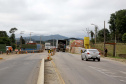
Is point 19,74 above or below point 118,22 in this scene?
below

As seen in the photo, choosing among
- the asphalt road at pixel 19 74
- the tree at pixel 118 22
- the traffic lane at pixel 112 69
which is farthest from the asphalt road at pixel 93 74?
the tree at pixel 118 22

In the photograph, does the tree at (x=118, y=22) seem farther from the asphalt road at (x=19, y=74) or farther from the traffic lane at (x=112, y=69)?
the asphalt road at (x=19, y=74)

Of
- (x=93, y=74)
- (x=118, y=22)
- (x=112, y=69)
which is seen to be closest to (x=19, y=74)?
(x=93, y=74)

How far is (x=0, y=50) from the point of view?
176ft

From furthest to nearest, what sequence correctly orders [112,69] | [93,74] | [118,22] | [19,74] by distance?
[118,22] < [112,69] < [93,74] < [19,74]

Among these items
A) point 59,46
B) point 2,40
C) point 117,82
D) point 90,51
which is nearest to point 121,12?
point 59,46

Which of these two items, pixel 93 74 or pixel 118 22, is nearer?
pixel 93 74

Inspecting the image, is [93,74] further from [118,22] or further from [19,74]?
[118,22]

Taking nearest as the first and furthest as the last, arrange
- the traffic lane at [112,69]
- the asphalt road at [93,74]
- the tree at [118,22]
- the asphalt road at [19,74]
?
the asphalt road at [19,74], the asphalt road at [93,74], the traffic lane at [112,69], the tree at [118,22]

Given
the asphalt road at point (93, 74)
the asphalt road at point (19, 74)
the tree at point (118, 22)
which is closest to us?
the asphalt road at point (19, 74)

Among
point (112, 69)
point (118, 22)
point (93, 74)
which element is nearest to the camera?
point (93, 74)

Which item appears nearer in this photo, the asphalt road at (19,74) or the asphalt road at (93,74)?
the asphalt road at (19,74)

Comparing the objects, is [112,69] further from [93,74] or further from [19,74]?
[19,74]

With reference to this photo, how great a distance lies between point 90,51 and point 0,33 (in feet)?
316
